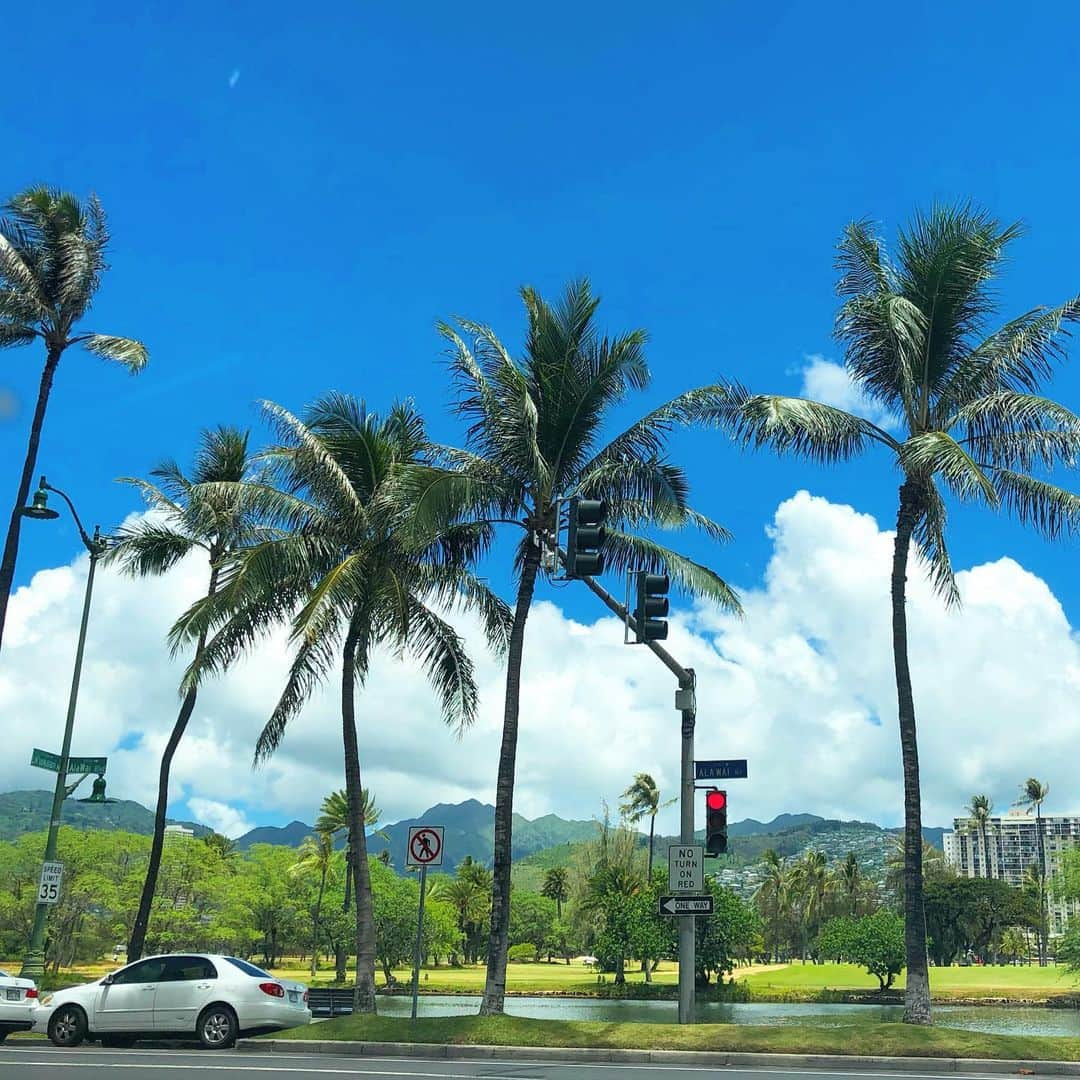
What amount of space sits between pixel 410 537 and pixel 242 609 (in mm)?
5624

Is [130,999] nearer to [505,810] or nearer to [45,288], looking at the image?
[505,810]

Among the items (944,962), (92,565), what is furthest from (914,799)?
(944,962)

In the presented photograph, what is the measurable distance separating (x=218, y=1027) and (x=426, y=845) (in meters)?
4.20

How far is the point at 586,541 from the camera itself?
14242 millimetres

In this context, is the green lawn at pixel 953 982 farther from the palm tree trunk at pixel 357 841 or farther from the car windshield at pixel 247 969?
the car windshield at pixel 247 969

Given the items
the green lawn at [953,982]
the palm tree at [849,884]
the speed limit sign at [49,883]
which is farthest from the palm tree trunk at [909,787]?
the palm tree at [849,884]

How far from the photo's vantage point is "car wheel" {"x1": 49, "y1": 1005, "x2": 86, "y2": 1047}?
62.0 ft

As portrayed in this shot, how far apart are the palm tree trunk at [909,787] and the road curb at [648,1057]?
7.99ft

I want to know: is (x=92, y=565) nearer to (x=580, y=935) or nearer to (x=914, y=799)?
(x=914, y=799)

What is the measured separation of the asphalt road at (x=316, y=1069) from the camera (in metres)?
13.3

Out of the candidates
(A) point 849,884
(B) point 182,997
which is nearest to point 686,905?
(B) point 182,997

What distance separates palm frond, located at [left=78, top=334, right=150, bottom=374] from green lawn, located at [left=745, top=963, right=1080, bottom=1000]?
49972 mm

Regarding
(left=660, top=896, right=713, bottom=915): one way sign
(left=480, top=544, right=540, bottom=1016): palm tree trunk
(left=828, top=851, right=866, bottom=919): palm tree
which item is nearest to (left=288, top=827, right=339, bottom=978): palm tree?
(left=480, top=544, right=540, bottom=1016): palm tree trunk

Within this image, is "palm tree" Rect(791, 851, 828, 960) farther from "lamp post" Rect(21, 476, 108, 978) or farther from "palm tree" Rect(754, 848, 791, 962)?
"lamp post" Rect(21, 476, 108, 978)
